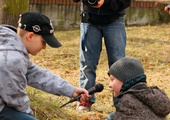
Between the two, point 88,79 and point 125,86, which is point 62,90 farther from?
point 88,79

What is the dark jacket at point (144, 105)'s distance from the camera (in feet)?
12.3

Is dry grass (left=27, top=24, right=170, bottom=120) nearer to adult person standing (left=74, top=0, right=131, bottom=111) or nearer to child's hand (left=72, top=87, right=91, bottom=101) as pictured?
adult person standing (left=74, top=0, right=131, bottom=111)

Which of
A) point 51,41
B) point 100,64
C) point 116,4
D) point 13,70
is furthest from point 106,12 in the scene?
point 100,64

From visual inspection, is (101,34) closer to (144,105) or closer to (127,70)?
(127,70)

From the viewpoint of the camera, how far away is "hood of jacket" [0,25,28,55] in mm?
3748

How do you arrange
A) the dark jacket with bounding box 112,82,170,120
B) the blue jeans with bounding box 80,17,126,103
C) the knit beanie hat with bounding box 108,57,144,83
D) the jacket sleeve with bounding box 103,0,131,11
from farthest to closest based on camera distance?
1. the blue jeans with bounding box 80,17,126,103
2. the jacket sleeve with bounding box 103,0,131,11
3. the knit beanie hat with bounding box 108,57,144,83
4. the dark jacket with bounding box 112,82,170,120

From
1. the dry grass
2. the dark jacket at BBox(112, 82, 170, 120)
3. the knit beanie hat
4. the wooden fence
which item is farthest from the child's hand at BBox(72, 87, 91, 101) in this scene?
the wooden fence

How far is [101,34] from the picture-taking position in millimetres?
5621

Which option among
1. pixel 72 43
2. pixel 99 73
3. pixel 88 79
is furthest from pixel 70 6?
pixel 88 79

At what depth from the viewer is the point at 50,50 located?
37.1 feet

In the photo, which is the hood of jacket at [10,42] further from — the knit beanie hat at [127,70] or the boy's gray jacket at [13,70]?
the knit beanie hat at [127,70]

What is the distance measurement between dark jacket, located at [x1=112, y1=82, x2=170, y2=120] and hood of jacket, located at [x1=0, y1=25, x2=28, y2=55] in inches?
32.8

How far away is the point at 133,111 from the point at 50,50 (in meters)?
7.65

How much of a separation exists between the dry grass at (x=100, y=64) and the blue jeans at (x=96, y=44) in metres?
0.45
